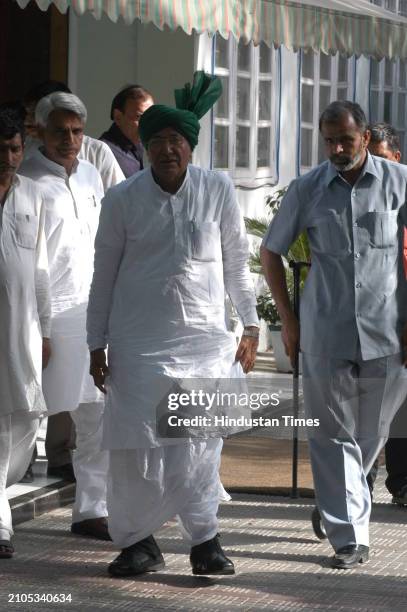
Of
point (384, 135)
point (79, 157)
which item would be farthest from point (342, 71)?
point (79, 157)

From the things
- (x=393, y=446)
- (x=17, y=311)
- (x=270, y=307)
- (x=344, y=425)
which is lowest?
(x=393, y=446)

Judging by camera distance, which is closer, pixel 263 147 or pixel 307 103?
pixel 263 147

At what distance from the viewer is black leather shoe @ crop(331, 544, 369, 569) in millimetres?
6605

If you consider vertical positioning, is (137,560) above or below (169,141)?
below

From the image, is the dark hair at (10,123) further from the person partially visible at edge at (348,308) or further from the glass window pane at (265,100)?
the glass window pane at (265,100)

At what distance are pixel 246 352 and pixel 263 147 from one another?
8.46 meters

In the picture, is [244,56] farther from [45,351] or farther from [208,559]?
[208,559]

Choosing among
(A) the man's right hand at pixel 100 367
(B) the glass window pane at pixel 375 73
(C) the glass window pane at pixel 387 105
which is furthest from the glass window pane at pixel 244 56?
(A) the man's right hand at pixel 100 367

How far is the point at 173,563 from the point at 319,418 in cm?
93

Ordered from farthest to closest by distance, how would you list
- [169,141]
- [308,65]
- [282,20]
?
[308,65] < [282,20] < [169,141]

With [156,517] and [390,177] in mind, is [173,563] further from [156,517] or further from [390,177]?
[390,177]

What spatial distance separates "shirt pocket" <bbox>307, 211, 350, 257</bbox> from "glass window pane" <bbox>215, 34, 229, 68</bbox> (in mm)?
6982

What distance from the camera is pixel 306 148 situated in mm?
15828

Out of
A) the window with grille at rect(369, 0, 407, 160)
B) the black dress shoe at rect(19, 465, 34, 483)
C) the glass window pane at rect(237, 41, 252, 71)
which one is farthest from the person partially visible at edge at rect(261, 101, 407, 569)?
the window with grille at rect(369, 0, 407, 160)
